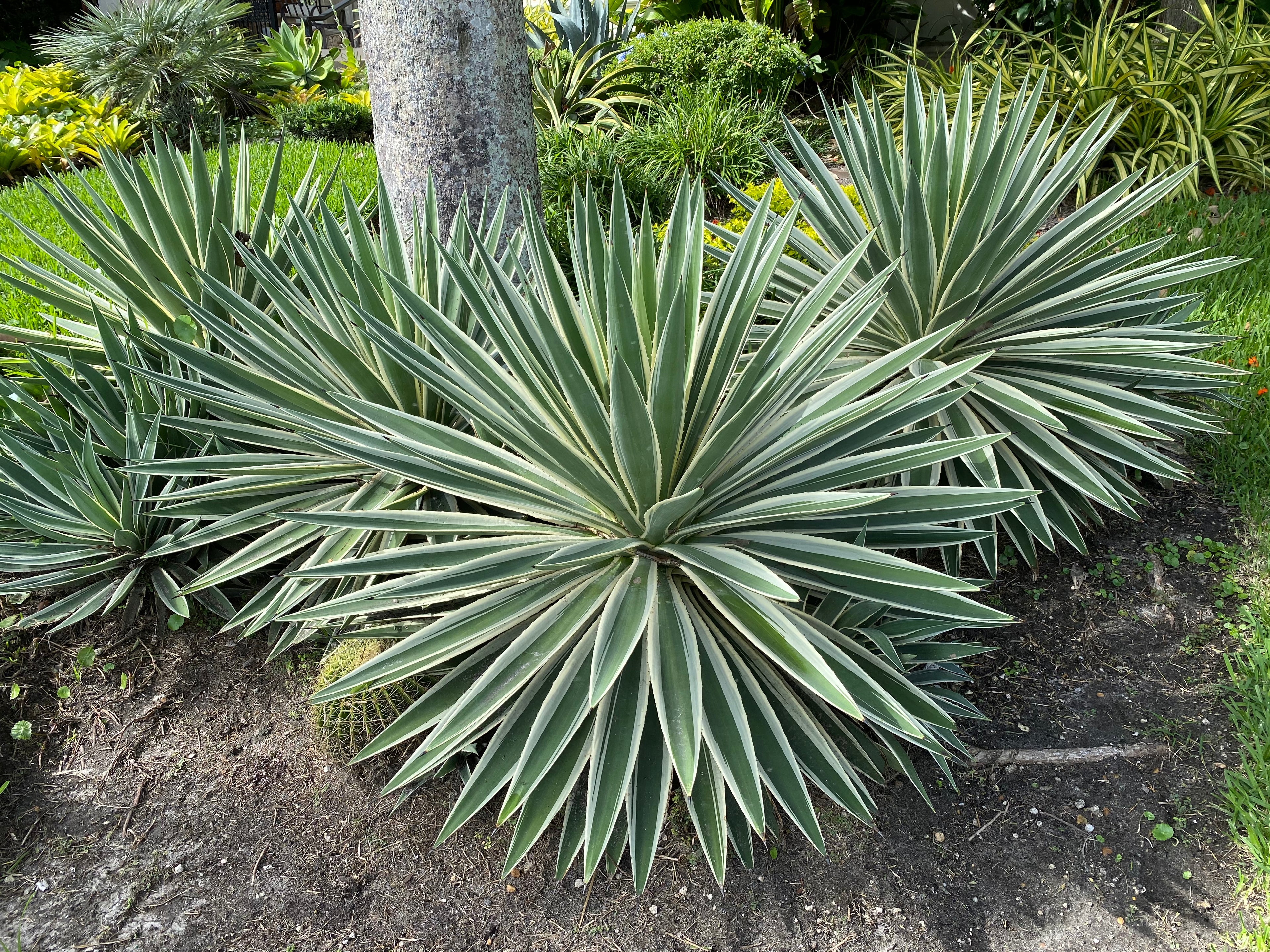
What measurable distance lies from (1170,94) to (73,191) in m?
7.28

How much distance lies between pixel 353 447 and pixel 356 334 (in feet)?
2.41

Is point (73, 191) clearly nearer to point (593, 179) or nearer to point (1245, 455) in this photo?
point (593, 179)

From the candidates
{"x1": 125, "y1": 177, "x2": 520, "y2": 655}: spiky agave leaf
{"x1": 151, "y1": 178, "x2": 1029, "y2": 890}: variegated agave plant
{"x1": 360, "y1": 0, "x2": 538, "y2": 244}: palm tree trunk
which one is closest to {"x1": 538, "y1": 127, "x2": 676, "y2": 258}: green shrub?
{"x1": 360, "y1": 0, "x2": 538, "y2": 244}: palm tree trunk

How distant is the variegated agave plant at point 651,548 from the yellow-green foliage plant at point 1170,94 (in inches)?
158

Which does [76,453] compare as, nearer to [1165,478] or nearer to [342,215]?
[342,215]

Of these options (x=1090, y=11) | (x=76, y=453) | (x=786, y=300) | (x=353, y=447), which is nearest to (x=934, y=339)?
(x=786, y=300)

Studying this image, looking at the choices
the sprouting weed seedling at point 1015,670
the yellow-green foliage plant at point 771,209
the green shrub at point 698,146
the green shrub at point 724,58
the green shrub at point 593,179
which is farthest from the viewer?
the green shrub at point 724,58

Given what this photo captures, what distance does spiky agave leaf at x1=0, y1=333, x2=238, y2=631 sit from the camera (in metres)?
2.62

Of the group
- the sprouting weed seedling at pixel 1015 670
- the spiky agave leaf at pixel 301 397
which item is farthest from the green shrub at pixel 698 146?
the sprouting weed seedling at pixel 1015 670

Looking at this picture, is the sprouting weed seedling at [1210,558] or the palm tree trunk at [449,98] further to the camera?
the palm tree trunk at [449,98]

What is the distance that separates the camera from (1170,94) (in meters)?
5.82

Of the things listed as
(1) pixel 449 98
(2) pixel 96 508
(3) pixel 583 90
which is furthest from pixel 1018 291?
(3) pixel 583 90

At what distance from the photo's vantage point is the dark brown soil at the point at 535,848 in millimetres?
2148

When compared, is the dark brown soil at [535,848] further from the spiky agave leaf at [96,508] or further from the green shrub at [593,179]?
the green shrub at [593,179]
